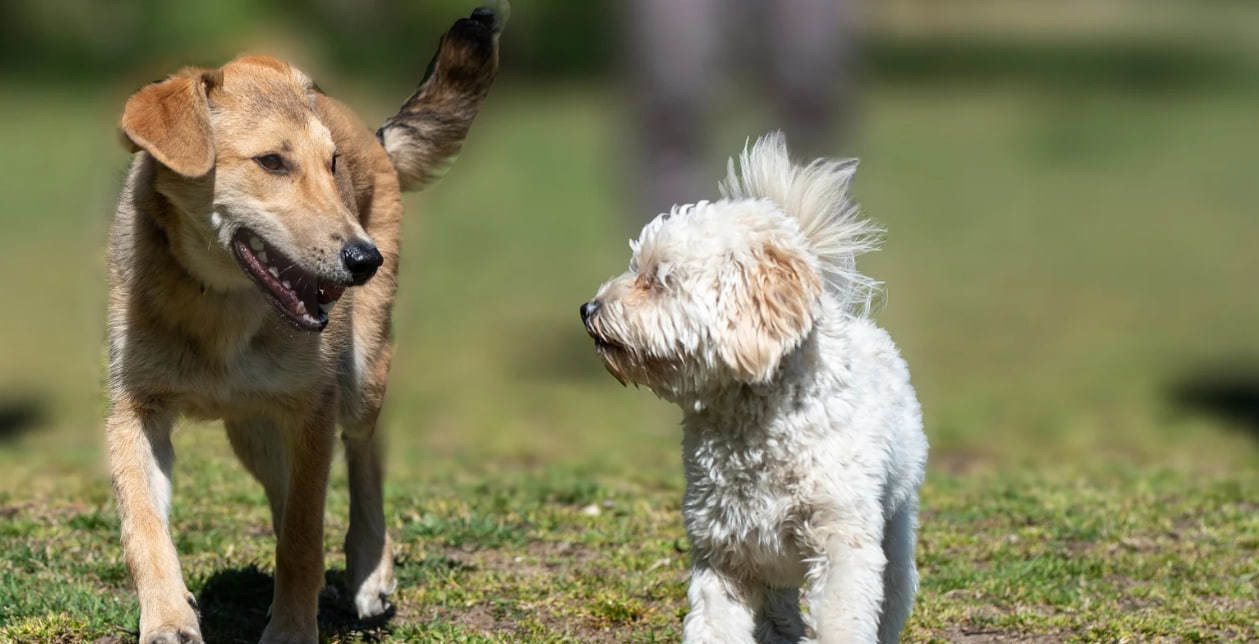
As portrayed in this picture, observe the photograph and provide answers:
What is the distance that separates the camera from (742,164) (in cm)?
522

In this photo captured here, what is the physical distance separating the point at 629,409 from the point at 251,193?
9348 mm

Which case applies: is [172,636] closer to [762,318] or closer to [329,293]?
[329,293]

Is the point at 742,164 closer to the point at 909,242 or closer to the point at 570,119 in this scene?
the point at 909,242

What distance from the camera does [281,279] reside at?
526cm

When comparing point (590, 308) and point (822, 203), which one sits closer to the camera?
point (590, 308)

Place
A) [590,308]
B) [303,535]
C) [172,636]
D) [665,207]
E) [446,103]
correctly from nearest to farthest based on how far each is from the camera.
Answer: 1. [590,308]
2. [172,636]
3. [303,535]
4. [446,103]
5. [665,207]

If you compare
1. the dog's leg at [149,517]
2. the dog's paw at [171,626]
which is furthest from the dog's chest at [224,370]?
the dog's paw at [171,626]

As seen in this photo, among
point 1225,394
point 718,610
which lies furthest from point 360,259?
point 1225,394

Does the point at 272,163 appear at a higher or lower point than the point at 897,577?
higher

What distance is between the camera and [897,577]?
202 inches

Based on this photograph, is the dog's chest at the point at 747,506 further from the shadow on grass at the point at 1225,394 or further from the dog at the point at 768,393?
the shadow on grass at the point at 1225,394

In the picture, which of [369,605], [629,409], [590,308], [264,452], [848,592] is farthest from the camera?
[629,409]

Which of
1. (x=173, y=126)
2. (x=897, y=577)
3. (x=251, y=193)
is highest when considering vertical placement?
(x=173, y=126)

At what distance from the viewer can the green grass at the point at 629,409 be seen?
6.24m
